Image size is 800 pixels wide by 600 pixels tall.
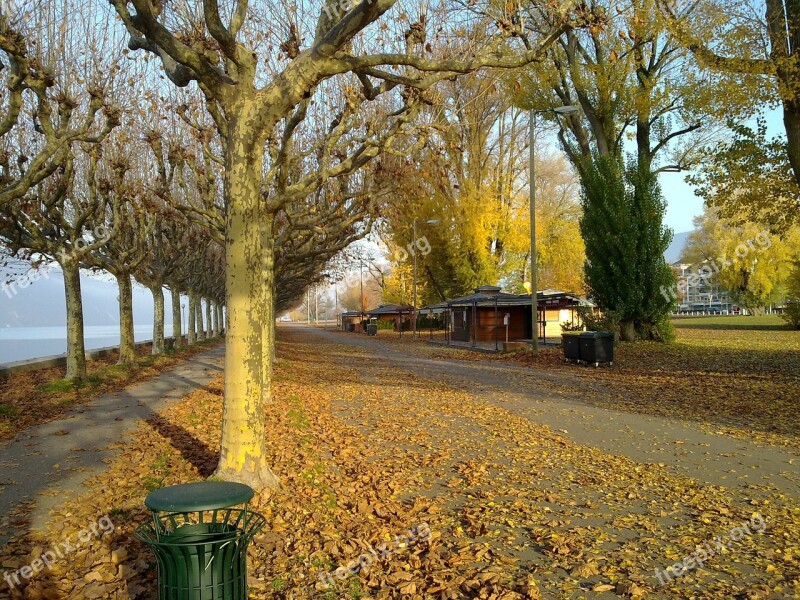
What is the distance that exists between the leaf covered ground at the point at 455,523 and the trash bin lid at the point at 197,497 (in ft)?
3.15

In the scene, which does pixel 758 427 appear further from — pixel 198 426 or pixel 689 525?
pixel 198 426

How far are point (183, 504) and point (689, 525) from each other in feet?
13.5

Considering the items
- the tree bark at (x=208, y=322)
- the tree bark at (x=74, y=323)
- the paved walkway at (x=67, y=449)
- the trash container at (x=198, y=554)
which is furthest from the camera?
the tree bark at (x=208, y=322)

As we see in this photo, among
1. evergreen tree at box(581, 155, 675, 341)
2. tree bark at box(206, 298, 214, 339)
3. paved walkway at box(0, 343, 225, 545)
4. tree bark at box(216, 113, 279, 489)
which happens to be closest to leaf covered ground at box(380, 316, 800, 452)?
evergreen tree at box(581, 155, 675, 341)

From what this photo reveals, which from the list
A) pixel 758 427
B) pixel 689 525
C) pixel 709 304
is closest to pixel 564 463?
pixel 689 525

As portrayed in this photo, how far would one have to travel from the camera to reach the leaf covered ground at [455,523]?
429 centimetres

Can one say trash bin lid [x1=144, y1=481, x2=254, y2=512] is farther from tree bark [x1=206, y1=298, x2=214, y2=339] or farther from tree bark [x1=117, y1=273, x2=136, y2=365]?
tree bark [x1=206, y1=298, x2=214, y2=339]

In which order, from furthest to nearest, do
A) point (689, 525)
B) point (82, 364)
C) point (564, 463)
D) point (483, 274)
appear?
point (483, 274), point (82, 364), point (564, 463), point (689, 525)

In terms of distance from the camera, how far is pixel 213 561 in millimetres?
3443

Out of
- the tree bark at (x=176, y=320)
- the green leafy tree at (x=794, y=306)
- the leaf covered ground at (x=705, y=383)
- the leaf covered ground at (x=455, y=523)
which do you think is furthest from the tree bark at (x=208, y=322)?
the leaf covered ground at (x=455, y=523)

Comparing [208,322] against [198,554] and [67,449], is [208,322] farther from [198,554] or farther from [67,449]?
[198,554]

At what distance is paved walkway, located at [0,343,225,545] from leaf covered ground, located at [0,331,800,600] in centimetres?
29

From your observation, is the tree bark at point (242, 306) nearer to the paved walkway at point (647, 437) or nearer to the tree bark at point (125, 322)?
the paved walkway at point (647, 437)

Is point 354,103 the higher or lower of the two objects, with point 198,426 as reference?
higher
